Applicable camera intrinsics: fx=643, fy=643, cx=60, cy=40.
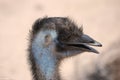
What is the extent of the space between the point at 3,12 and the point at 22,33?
549 mm

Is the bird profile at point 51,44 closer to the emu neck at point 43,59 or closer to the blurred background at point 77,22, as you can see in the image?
the emu neck at point 43,59

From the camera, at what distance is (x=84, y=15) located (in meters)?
8.02

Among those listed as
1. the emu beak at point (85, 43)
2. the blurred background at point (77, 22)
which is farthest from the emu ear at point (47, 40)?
the blurred background at point (77, 22)

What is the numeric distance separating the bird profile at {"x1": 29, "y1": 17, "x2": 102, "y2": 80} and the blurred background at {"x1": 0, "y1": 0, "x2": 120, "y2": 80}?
1.70 metres

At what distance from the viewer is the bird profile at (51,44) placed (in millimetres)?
4621

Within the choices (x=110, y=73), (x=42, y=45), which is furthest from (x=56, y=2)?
(x=42, y=45)

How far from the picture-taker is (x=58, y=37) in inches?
182

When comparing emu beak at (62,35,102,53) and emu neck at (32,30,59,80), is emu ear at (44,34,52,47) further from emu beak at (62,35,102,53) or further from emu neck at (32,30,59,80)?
emu beak at (62,35,102,53)

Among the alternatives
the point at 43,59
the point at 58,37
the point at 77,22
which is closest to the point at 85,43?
the point at 58,37

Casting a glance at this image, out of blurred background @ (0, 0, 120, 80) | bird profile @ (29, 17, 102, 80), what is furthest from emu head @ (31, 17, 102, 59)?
blurred background @ (0, 0, 120, 80)

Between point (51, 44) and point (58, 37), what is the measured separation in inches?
3.1

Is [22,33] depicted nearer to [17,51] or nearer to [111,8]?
[17,51]

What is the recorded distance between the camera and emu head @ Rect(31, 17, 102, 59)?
462 centimetres

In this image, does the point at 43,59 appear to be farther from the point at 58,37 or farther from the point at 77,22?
the point at 77,22
